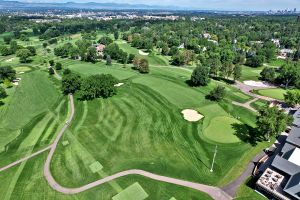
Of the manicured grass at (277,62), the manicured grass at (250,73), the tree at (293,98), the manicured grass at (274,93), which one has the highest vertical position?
the tree at (293,98)

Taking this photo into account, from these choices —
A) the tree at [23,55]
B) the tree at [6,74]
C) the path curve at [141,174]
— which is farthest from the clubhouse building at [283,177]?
the tree at [23,55]

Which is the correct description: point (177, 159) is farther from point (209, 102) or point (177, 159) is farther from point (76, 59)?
point (76, 59)

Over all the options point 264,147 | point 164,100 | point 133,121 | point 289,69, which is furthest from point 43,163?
point 289,69

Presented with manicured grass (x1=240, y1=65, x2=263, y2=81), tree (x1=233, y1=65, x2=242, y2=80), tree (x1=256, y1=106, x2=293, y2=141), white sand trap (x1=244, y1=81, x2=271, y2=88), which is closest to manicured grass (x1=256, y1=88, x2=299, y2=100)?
white sand trap (x1=244, y1=81, x2=271, y2=88)

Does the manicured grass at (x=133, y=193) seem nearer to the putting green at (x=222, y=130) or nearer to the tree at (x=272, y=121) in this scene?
the putting green at (x=222, y=130)

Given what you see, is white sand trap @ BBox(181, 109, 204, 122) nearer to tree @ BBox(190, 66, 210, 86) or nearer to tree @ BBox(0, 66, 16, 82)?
tree @ BBox(190, 66, 210, 86)

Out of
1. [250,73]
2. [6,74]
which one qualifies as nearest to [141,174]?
[6,74]
